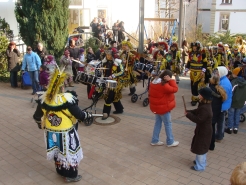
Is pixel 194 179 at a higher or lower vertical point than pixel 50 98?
lower

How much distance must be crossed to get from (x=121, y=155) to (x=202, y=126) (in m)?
Result: 1.78

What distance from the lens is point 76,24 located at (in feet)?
74.9

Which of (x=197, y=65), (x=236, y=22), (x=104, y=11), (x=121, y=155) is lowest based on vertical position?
(x=121, y=155)

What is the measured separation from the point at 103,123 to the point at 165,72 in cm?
265

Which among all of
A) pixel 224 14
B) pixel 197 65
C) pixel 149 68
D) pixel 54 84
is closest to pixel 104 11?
pixel 149 68

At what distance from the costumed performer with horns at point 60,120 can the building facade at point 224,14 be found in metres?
33.5

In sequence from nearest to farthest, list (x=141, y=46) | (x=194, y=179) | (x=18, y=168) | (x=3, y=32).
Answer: (x=194, y=179) < (x=18, y=168) < (x=141, y=46) < (x=3, y=32)

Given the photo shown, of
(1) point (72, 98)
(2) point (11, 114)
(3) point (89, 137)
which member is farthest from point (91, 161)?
(2) point (11, 114)

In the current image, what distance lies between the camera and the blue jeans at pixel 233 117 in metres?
7.29

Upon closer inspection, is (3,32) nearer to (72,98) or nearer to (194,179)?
(72,98)

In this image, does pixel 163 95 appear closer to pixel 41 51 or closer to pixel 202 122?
pixel 202 122

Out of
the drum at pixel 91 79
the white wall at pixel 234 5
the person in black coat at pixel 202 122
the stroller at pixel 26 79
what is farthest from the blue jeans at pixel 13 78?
the white wall at pixel 234 5

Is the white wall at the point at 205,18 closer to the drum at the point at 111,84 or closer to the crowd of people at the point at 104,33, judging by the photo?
the crowd of people at the point at 104,33

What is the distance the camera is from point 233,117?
7.36 meters
